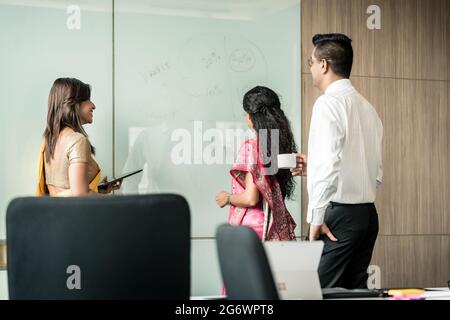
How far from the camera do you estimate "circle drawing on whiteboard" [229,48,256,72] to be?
17.1ft

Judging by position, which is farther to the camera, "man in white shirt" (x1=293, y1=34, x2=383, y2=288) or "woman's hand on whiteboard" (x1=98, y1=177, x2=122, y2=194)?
"woman's hand on whiteboard" (x1=98, y1=177, x2=122, y2=194)

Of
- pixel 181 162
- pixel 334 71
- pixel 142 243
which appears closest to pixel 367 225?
pixel 334 71

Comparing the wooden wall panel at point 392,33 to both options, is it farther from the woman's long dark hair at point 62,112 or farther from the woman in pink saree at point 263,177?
the woman's long dark hair at point 62,112

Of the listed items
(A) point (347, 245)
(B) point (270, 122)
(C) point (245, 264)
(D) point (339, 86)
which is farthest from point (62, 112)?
(C) point (245, 264)

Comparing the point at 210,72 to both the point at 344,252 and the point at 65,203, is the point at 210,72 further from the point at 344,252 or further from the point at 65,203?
the point at 65,203

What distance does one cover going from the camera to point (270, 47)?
5301mm

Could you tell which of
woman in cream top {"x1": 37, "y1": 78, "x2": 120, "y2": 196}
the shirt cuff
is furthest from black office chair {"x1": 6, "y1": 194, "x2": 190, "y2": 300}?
woman in cream top {"x1": 37, "y1": 78, "x2": 120, "y2": 196}

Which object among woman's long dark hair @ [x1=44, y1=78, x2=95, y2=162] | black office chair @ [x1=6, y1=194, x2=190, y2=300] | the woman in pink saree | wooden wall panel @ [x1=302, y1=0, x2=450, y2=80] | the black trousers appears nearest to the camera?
black office chair @ [x1=6, y1=194, x2=190, y2=300]

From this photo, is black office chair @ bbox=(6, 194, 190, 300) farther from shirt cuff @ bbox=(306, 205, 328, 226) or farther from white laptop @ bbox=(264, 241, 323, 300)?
shirt cuff @ bbox=(306, 205, 328, 226)

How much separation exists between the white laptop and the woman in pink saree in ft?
4.80

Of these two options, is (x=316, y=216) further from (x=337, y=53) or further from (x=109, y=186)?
(x=109, y=186)

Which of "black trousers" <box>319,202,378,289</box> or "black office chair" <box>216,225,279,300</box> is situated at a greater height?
"black office chair" <box>216,225,279,300</box>

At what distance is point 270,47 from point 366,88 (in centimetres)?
75
